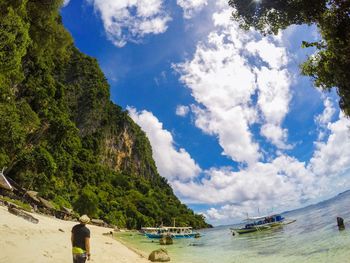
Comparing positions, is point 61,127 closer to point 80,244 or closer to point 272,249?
point 272,249

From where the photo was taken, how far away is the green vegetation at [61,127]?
25.3 meters

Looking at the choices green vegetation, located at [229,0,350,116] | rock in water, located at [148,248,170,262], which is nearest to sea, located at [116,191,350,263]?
rock in water, located at [148,248,170,262]

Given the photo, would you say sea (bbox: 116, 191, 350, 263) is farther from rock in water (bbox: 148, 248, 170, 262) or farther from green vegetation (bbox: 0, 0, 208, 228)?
green vegetation (bbox: 0, 0, 208, 228)

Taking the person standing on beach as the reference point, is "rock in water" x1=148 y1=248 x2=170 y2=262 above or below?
below

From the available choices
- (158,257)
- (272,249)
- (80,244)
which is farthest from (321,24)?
(272,249)

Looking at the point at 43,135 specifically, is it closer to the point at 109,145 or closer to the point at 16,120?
the point at 16,120

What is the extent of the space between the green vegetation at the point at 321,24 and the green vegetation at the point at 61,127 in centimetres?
1383

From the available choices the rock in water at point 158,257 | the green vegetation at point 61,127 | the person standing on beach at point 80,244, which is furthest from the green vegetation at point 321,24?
the rock in water at point 158,257

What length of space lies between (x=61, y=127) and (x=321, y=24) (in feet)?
192

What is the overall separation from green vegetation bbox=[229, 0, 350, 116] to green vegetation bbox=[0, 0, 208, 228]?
13835 mm

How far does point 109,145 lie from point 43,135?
112836 mm

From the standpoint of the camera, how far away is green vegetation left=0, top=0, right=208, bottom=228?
83.0 feet

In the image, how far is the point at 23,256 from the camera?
11469mm

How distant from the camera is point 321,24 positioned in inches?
388
